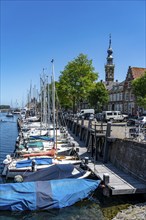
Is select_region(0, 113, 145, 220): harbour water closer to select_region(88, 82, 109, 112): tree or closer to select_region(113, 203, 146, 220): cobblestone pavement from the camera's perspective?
select_region(113, 203, 146, 220): cobblestone pavement

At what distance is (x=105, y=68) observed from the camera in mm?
129375

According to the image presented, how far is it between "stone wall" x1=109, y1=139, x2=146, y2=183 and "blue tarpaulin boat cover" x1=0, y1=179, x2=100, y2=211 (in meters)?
4.15

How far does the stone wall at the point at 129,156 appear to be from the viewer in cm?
1894

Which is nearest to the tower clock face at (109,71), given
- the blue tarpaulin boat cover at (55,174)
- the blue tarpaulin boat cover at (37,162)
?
the blue tarpaulin boat cover at (37,162)

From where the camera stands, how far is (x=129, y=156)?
21.2 metres

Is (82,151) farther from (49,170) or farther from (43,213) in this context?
(43,213)

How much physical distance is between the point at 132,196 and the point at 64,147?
506 inches

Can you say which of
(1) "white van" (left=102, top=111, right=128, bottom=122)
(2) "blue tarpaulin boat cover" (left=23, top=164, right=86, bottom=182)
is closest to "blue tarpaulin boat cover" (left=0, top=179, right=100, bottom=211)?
(2) "blue tarpaulin boat cover" (left=23, top=164, right=86, bottom=182)

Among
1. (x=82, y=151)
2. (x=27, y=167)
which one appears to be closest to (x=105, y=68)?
(x=82, y=151)

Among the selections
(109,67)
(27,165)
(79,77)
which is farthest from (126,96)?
(27,165)

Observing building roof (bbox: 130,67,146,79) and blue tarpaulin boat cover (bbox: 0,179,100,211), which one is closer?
blue tarpaulin boat cover (bbox: 0,179,100,211)

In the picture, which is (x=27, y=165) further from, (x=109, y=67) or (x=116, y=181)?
(x=109, y=67)

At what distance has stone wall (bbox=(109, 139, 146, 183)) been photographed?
1894 cm

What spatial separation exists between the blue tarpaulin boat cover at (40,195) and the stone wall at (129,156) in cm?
415
